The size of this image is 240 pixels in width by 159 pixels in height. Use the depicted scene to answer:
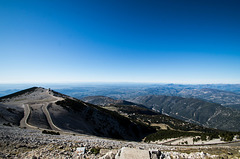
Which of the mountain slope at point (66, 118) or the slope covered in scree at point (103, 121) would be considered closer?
the mountain slope at point (66, 118)

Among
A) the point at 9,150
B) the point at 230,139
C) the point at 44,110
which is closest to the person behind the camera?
the point at 9,150

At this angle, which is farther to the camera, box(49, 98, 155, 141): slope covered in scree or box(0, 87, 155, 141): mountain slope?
box(49, 98, 155, 141): slope covered in scree

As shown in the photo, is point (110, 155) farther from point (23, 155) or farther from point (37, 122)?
point (37, 122)

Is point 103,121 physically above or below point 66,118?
below

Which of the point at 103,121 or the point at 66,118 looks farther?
the point at 103,121

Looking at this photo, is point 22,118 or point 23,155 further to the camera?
point 22,118

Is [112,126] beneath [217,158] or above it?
beneath

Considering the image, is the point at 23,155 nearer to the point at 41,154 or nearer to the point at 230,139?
the point at 41,154

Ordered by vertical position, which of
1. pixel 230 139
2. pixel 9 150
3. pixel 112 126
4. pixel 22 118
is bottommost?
pixel 112 126

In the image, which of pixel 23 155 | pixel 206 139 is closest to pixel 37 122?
pixel 23 155

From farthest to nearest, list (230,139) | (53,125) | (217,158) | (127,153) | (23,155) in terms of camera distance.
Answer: (53,125)
(230,139)
(23,155)
(217,158)
(127,153)
